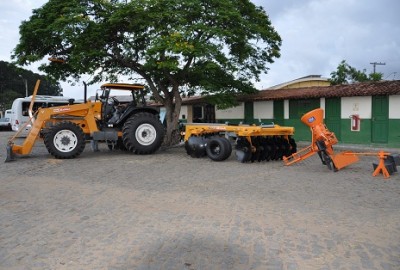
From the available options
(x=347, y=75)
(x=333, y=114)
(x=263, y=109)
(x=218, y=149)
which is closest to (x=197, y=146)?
(x=218, y=149)

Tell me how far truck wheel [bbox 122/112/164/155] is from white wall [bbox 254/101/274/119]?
29.7 ft

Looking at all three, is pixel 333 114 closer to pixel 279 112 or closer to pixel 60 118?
pixel 279 112

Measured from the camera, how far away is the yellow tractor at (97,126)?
1234cm

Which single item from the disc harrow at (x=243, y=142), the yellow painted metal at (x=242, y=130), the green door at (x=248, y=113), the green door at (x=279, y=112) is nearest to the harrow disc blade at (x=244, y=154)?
the disc harrow at (x=243, y=142)

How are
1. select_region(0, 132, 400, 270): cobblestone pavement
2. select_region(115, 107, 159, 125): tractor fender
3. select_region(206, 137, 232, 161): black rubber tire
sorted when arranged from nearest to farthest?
1. select_region(0, 132, 400, 270): cobblestone pavement
2. select_region(206, 137, 232, 161): black rubber tire
3. select_region(115, 107, 159, 125): tractor fender

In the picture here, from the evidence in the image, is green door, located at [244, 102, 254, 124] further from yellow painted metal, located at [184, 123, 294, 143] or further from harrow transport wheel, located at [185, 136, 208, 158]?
Result: harrow transport wheel, located at [185, 136, 208, 158]

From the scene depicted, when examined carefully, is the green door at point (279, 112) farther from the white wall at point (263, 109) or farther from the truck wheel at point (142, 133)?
the truck wheel at point (142, 133)

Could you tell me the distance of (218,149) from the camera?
12180 millimetres

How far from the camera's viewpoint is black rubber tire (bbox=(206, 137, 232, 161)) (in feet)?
38.8

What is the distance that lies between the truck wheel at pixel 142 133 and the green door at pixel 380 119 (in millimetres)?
9716

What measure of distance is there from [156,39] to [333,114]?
9.70m

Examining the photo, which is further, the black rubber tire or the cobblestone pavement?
the black rubber tire

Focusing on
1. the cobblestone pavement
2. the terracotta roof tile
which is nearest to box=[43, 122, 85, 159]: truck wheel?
the cobblestone pavement

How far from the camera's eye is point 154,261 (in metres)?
4.09
